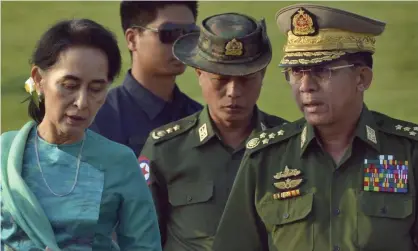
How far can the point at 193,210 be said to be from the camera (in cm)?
693

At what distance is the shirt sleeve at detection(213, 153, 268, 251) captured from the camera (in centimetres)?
583

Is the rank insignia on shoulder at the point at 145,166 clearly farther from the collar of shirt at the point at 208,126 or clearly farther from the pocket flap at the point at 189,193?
the collar of shirt at the point at 208,126

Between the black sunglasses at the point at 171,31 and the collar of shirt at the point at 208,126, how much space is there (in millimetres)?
796

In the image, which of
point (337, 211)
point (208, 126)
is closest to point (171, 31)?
point (208, 126)

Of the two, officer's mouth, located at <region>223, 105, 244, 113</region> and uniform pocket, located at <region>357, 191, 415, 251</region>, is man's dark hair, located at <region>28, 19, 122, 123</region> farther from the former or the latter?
officer's mouth, located at <region>223, 105, 244, 113</region>

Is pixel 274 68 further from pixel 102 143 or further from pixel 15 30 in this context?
pixel 102 143

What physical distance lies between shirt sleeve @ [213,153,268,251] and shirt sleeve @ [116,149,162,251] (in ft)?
2.25

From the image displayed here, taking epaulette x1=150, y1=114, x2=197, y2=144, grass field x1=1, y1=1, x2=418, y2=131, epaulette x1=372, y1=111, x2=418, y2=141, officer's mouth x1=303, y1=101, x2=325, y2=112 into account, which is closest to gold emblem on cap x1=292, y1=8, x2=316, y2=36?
officer's mouth x1=303, y1=101, x2=325, y2=112

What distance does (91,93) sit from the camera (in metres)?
5.18

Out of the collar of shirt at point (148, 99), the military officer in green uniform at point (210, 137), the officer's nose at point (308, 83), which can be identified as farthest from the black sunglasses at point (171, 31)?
the officer's nose at point (308, 83)

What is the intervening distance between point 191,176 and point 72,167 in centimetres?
185

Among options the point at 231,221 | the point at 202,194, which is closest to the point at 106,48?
the point at 231,221

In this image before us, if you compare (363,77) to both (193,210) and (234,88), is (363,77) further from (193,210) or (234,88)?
(193,210)

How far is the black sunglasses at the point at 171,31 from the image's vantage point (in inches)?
308
